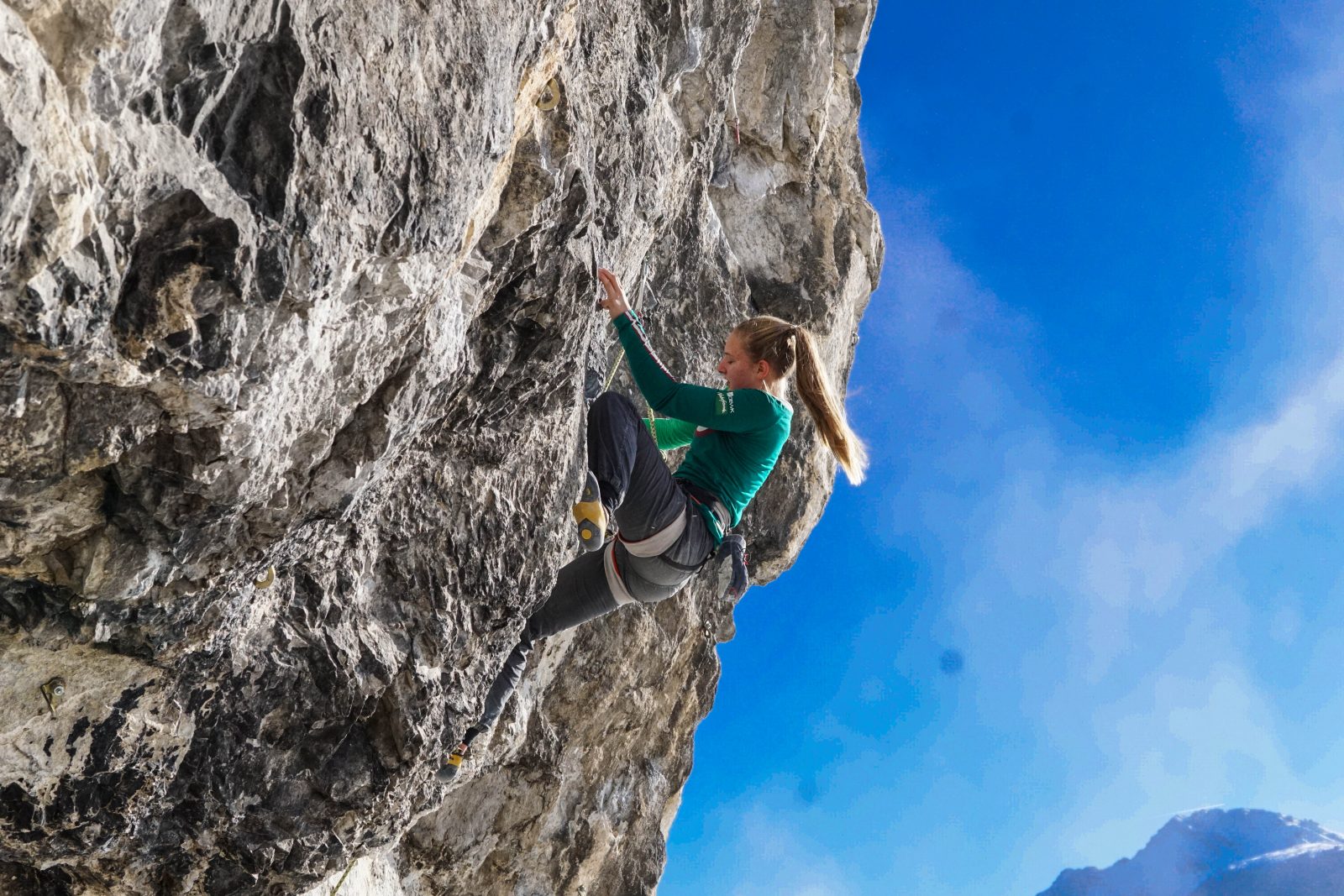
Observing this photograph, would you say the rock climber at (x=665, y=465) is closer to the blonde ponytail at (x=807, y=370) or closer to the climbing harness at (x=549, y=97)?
the blonde ponytail at (x=807, y=370)

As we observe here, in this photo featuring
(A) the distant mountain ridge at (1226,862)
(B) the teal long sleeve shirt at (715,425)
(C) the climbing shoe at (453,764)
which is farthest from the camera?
(A) the distant mountain ridge at (1226,862)

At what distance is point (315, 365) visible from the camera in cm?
286

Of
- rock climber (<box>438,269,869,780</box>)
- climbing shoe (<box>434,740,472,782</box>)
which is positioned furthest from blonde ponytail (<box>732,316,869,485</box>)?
climbing shoe (<box>434,740,472,782</box>)

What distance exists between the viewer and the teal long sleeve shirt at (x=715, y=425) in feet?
14.5

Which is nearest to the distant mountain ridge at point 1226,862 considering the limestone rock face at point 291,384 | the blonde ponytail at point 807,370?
the blonde ponytail at point 807,370

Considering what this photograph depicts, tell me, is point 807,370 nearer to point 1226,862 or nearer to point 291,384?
point 291,384

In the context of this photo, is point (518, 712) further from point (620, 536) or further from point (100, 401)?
point (100, 401)

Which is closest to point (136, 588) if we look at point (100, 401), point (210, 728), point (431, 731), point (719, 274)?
point (100, 401)

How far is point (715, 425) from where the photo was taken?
15.3 feet

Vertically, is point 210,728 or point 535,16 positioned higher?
point 535,16

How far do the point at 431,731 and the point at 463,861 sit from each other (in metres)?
2.98

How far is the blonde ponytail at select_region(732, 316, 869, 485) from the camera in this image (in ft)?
16.5

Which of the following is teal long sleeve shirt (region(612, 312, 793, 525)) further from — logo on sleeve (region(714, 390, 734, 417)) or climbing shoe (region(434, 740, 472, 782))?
climbing shoe (region(434, 740, 472, 782))

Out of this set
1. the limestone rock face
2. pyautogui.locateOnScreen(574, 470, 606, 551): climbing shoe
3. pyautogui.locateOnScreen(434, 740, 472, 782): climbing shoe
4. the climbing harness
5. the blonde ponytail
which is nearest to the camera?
the limestone rock face
